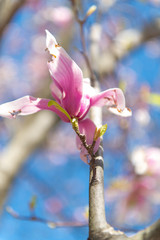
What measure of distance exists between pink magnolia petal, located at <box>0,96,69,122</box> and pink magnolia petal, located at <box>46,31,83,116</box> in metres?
0.04

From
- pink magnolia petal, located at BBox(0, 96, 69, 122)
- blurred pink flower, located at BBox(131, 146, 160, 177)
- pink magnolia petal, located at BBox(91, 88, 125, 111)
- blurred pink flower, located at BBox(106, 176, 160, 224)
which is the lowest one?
blurred pink flower, located at BBox(106, 176, 160, 224)

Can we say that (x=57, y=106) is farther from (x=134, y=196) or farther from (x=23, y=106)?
(x=134, y=196)

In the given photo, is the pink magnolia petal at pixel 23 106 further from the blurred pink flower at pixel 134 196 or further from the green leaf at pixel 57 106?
the blurred pink flower at pixel 134 196

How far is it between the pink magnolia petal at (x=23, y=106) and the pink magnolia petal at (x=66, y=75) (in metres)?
0.04

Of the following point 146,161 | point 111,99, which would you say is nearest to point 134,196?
point 146,161

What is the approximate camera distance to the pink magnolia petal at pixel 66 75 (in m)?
0.68

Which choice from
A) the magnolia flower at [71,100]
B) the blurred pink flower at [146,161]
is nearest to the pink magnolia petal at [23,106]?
the magnolia flower at [71,100]

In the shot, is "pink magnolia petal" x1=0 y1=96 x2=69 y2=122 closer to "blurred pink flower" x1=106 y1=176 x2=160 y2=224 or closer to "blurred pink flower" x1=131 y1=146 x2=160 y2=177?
"blurred pink flower" x1=131 y1=146 x2=160 y2=177

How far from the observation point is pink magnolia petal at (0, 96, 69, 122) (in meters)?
0.73

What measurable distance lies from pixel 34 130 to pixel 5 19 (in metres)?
0.95

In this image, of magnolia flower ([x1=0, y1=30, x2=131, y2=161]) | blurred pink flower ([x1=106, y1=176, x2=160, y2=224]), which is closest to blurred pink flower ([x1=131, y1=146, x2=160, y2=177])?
blurred pink flower ([x1=106, y1=176, x2=160, y2=224])

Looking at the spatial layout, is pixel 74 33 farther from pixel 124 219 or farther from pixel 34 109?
pixel 34 109

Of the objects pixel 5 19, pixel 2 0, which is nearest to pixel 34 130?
pixel 5 19

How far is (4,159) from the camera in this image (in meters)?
2.37
